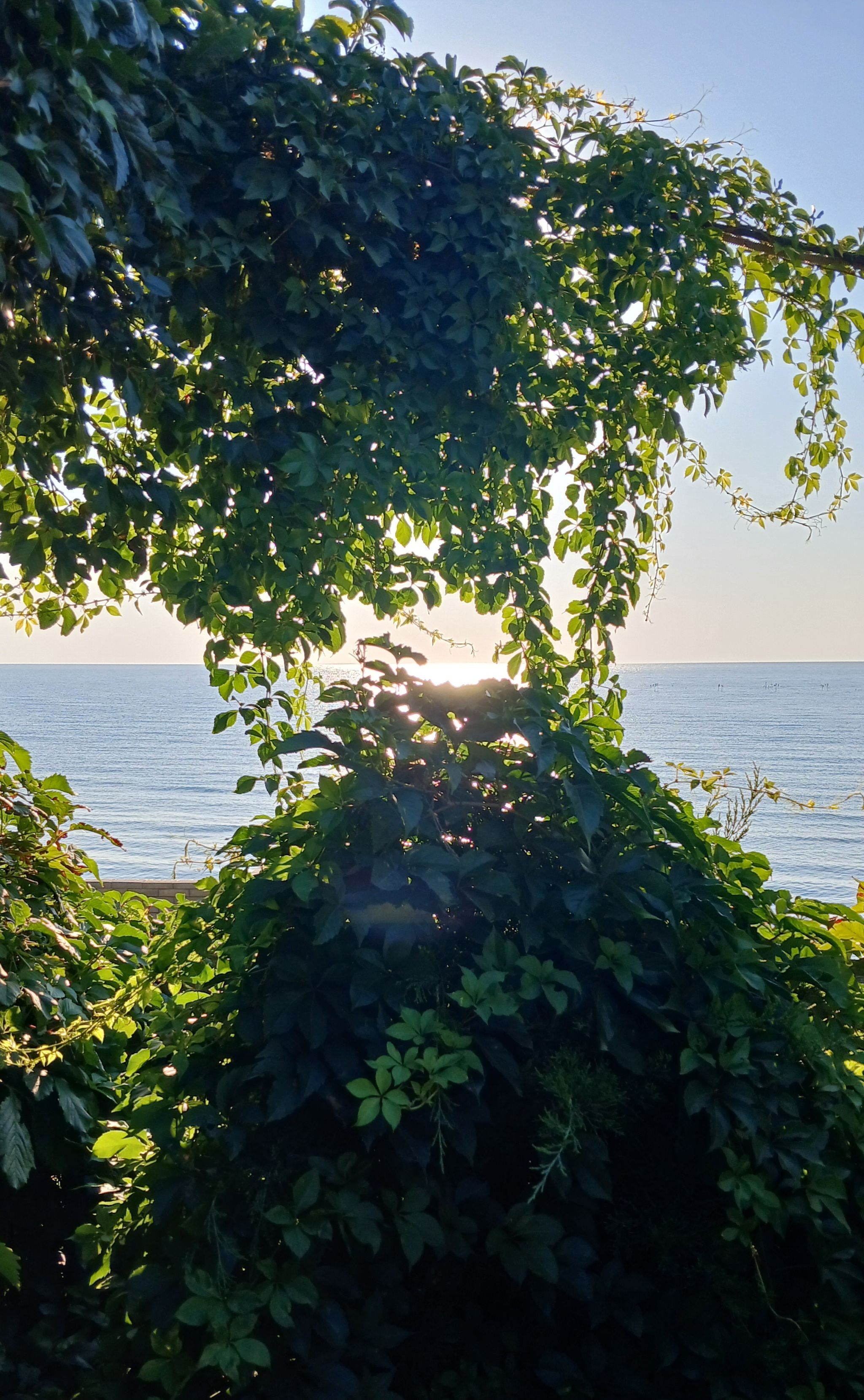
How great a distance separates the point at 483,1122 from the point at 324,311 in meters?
1.44

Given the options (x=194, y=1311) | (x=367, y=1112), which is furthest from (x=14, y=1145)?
(x=367, y=1112)

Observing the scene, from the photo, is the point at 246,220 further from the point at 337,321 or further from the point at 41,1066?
the point at 41,1066

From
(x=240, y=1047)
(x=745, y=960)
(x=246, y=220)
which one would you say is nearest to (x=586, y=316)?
(x=246, y=220)

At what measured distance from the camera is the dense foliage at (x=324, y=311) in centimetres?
162

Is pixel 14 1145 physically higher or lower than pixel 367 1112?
lower

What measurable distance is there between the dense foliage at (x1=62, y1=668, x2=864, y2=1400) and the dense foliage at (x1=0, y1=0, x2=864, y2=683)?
620 mm

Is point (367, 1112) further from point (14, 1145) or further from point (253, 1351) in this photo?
point (14, 1145)

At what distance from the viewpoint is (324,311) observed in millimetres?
1852

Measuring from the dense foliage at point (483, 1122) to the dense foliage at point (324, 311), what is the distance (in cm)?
62

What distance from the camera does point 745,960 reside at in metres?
1.45

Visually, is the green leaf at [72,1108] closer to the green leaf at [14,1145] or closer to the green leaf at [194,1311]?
the green leaf at [14,1145]

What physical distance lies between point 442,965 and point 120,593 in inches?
48.5

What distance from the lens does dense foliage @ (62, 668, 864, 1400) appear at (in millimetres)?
1251

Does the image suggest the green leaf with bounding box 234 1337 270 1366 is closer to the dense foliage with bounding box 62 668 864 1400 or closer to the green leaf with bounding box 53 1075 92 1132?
the dense foliage with bounding box 62 668 864 1400
